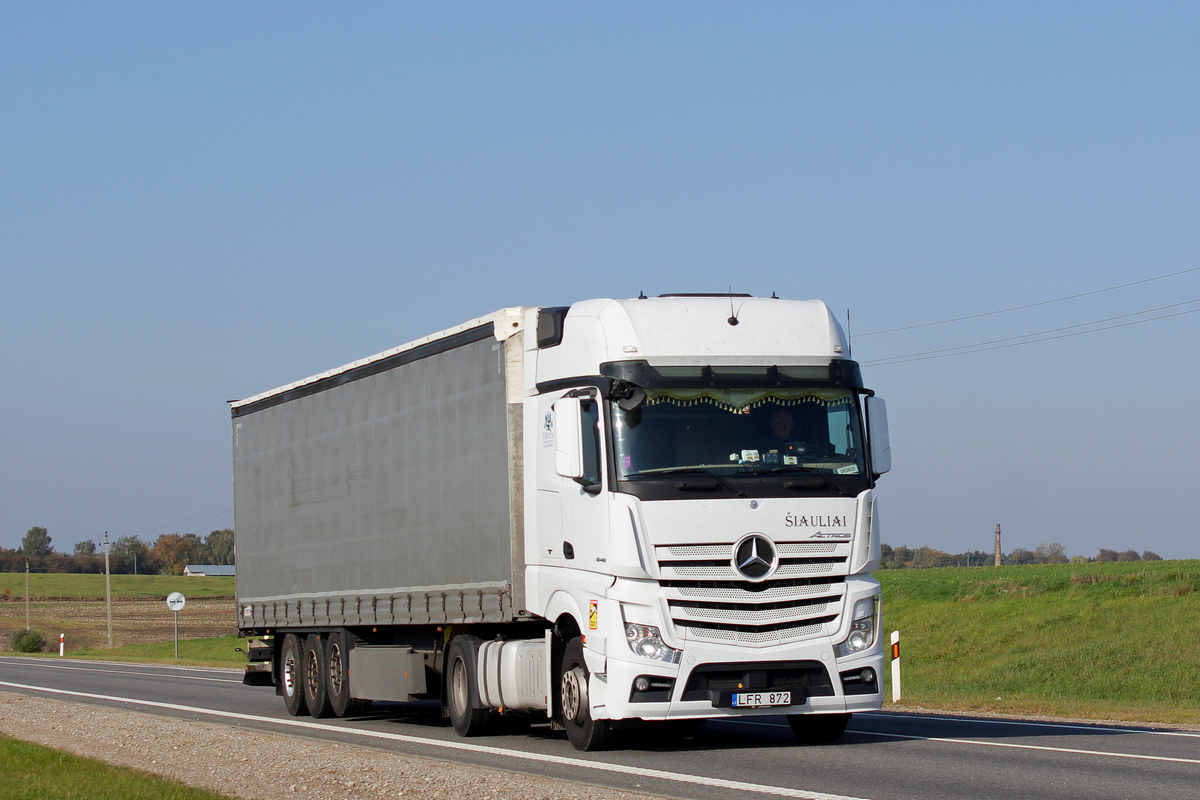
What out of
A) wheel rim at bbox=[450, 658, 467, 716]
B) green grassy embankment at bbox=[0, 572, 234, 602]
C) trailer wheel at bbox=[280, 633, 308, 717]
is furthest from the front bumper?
green grassy embankment at bbox=[0, 572, 234, 602]

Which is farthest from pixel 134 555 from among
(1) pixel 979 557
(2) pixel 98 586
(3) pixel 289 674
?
(3) pixel 289 674

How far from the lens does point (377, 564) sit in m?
17.5

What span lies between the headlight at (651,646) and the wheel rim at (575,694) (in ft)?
2.81

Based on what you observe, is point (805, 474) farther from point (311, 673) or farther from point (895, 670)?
point (311, 673)

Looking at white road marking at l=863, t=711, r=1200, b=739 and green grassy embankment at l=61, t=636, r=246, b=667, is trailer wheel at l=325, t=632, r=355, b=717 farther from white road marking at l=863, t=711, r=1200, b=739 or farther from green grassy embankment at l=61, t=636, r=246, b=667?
green grassy embankment at l=61, t=636, r=246, b=667

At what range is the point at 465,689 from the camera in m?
15.4

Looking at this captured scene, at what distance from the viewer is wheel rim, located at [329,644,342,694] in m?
18.6

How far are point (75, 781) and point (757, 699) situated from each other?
5621 millimetres

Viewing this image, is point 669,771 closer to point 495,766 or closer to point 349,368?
point 495,766

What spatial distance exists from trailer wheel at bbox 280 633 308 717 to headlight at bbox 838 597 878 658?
986cm

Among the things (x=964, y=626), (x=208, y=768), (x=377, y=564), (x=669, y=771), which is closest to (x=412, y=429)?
(x=377, y=564)

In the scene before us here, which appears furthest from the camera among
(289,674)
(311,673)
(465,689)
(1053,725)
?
(289,674)

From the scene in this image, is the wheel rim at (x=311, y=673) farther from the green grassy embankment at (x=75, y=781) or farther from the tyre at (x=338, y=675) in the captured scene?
the green grassy embankment at (x=75, y=781)

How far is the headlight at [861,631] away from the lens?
12336 millimetres
